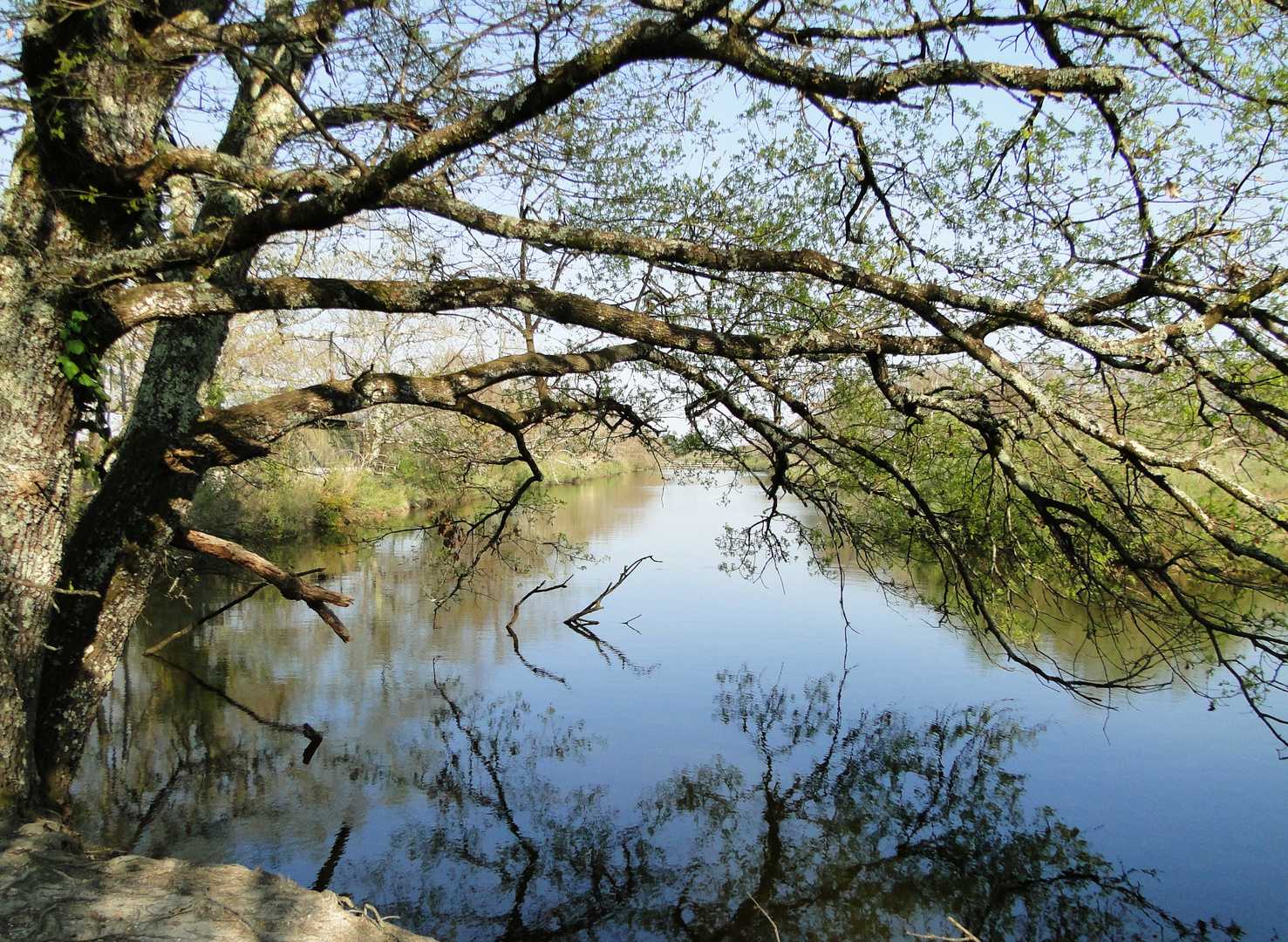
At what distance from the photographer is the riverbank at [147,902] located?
99.4 inches

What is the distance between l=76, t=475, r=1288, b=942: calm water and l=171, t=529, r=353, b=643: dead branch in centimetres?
156

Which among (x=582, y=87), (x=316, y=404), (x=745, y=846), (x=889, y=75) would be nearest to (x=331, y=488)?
(x=316, y=404)

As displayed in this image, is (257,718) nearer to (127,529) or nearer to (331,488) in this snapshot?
(127,529)

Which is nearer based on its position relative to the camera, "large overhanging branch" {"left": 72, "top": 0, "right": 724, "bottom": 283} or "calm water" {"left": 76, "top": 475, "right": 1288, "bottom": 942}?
"large overhanging branch" {"left": 72, "top": 0, "right": 724, "bottom": 283}

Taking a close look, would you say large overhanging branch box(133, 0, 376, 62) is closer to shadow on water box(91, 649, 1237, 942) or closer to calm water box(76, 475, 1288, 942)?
calm water box(76, 475, 1288, 942)

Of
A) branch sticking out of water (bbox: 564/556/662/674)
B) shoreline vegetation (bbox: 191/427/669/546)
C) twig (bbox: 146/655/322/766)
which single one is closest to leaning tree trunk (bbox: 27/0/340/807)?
twig (bbox: 146/655/322/766)

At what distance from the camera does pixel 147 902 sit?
9.07ft

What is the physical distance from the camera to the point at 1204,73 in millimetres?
3727

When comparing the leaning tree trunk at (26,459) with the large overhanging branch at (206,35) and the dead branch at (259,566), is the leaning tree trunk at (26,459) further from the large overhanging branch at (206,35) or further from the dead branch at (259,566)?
the dead branch at (259,566)

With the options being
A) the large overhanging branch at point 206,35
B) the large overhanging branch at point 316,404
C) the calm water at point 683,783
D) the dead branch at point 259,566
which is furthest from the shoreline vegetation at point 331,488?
the large overhanging branch at point 206,35

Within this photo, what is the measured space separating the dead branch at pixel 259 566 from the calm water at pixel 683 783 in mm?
1560

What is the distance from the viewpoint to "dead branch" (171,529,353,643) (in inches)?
176

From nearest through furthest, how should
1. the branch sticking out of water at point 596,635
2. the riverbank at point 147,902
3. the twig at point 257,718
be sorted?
the riverbank at point 147,902, the twig at point 257,718, the branch sticking out of water at point 596,635

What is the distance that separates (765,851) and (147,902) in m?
3.67
